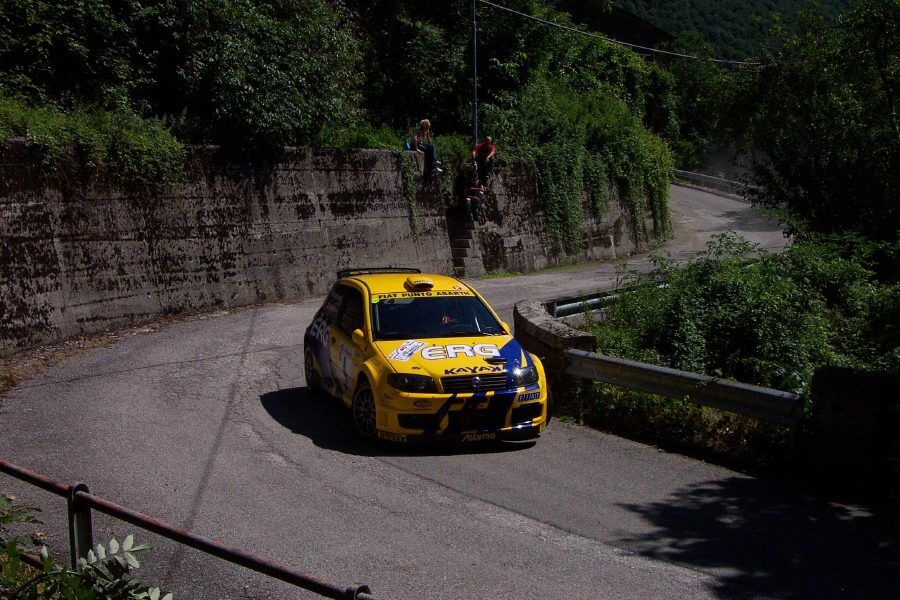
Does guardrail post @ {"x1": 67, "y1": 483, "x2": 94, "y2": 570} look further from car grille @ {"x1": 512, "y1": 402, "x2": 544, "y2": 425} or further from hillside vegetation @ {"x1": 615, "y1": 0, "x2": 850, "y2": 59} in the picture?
hillside vegetation @ {"x1": 615, "y1": 0, "x2": 850, "y2": 59}

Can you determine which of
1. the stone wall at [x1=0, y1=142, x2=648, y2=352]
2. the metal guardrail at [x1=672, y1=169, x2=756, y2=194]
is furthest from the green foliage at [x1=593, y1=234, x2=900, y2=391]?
the metal guardrail at [x1=672, y1=169, x2=756, y2=194]

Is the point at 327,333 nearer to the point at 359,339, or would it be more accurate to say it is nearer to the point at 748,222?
the point at 359,339

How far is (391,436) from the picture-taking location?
8.38m

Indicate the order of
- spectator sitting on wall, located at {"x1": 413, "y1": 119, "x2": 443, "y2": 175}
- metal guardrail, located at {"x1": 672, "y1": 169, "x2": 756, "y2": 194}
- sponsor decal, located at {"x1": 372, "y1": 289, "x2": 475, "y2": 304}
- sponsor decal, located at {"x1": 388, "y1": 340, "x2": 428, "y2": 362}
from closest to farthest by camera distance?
1. sponsor decal, located at {"x1": 388, "y1": 340, "x2": 428, "y2": 362}
2. sponsor decal, located at {"x1": 372, "y1": 289, "x2": 475, "y2": 304}
3. spectator sitting on wall, located at {"x1": 413, "y1": 119, "x2": 443, "y2": 175}
4. metal guardrail, located at {"x1": 672, "y1": 169, "x2": 756, "y2": 194}

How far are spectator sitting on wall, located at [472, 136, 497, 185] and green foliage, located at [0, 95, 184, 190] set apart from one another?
901 centimetres

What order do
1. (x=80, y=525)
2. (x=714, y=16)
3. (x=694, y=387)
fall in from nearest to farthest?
(x=80, y=525) → (x=694, y=387) → (x=714, y=16)

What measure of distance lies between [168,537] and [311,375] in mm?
6933

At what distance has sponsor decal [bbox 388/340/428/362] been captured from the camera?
8.70 m

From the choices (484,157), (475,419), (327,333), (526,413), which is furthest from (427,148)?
(475,419)

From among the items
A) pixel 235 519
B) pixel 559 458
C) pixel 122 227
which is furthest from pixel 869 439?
pixel 122 227

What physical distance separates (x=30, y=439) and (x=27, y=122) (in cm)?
668

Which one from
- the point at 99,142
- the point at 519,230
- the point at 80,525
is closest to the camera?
the point at 80,525

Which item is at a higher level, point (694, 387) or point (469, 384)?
point (469, 384)

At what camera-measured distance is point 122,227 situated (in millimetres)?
14742
